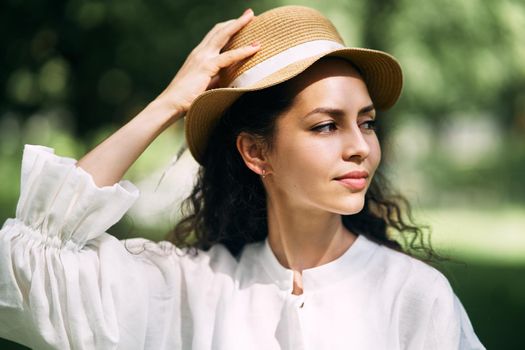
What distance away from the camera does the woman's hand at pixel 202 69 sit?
254cm

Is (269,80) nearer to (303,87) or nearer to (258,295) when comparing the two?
(303,87)

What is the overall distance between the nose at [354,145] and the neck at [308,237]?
0.28 m

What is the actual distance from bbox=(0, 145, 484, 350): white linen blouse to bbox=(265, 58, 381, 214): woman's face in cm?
29

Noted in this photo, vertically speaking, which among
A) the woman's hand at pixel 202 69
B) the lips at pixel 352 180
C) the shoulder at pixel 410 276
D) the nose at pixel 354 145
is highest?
the woman's hand at pixel 202 69

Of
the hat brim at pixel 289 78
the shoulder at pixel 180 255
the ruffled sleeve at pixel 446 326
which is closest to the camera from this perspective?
the ruffled sleeve at pixel 446 326

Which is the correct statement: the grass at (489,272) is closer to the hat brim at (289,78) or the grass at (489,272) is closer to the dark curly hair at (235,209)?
the dark curly hair at (235,209)

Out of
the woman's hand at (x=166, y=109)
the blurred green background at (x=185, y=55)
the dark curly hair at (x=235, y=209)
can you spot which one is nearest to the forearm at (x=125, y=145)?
the woman's hand at (x=166, y=109)

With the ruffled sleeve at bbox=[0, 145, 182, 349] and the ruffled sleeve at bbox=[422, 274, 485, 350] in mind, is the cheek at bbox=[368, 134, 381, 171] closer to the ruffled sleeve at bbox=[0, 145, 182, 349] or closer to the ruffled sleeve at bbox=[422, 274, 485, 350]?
the ruffled sleeve at bbox=[422, 274, 485, 350]

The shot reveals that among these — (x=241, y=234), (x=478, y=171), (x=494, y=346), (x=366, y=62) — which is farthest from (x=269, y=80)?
(x=478, y=171)

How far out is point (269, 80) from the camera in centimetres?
238

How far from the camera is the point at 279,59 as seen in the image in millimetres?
2418

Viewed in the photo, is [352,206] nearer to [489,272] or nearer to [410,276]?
[410,276]

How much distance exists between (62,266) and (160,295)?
0.38 meters

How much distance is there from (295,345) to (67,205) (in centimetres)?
84
